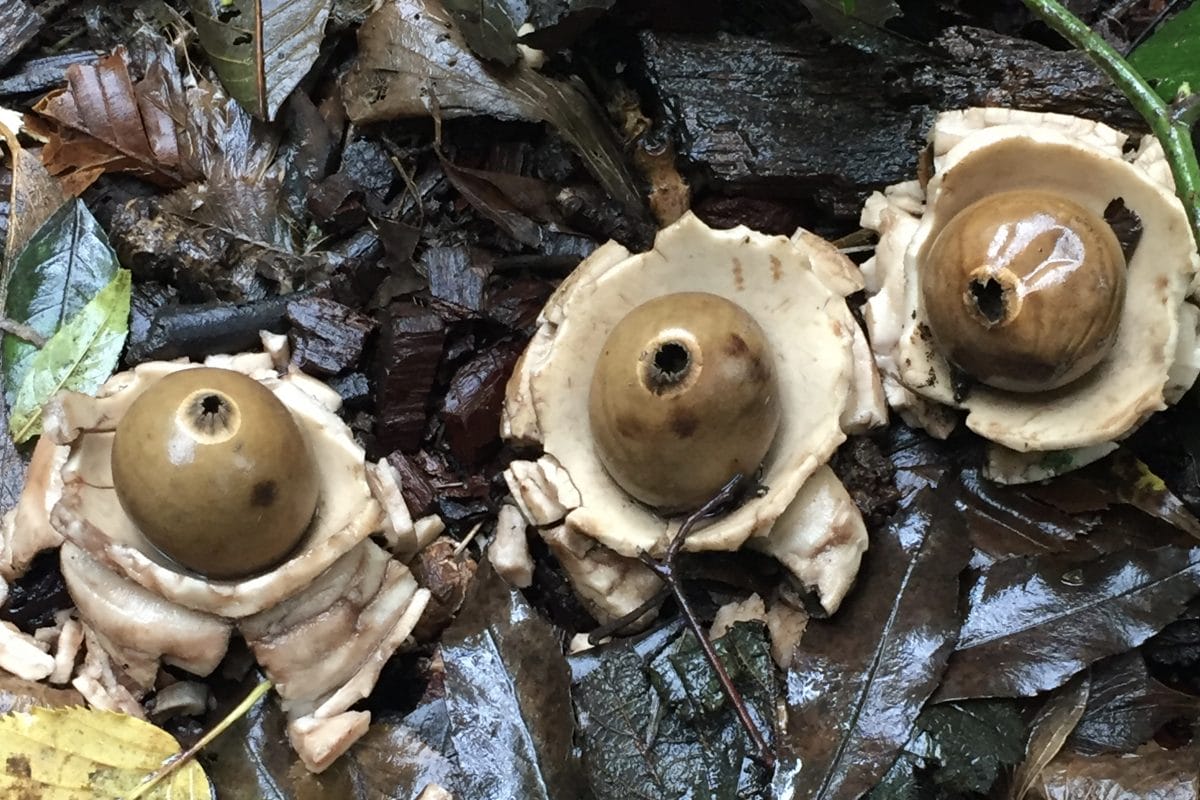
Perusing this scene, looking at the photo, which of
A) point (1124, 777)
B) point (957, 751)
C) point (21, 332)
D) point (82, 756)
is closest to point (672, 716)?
point (957, 751)

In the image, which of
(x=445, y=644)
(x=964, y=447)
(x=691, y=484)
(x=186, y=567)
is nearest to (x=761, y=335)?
(x=691, y=484)

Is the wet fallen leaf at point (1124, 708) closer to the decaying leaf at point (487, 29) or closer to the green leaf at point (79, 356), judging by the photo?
the decaying leaf at point (487, 29)

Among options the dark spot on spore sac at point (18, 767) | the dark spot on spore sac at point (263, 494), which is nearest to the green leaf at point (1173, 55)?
the dark spot on spore sac at point (263, 494)

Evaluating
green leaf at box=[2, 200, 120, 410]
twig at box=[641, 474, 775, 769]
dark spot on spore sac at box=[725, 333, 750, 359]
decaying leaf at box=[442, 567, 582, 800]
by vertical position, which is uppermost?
dark spot on spore sac at box=[725, 333, 750, 359]

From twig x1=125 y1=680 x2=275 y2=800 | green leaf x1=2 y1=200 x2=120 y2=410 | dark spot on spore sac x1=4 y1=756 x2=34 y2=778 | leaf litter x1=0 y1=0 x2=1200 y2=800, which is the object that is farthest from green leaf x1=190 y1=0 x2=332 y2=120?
dark spot on spore sac x1=4 y1=756 x2=34 y2=778

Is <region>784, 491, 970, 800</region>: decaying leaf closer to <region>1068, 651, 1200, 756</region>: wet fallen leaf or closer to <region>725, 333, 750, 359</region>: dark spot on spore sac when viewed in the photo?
<region>1068, 651, 1200, 756</region>: wet fallen leaf

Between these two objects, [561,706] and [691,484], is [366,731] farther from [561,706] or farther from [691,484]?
[691,484]

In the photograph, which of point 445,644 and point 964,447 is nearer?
point 445,644
